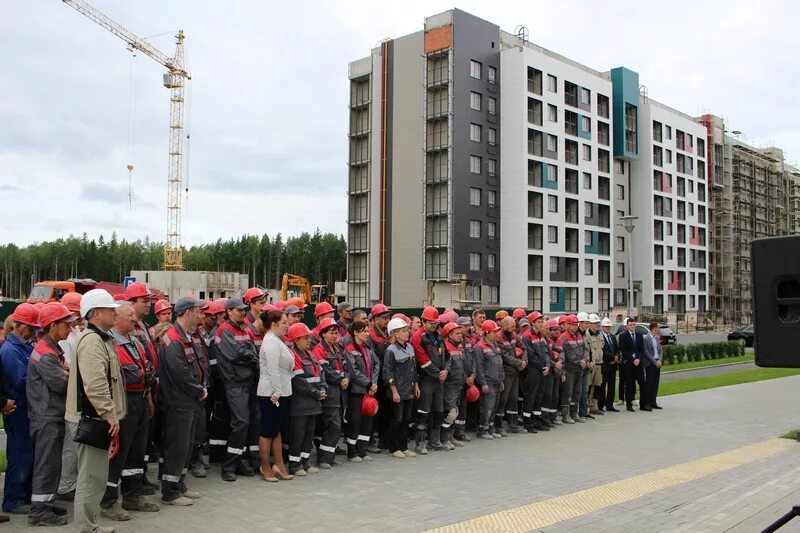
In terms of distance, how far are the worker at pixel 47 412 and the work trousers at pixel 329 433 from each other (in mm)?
3596

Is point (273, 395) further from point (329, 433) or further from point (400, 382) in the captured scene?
point (400, 382)

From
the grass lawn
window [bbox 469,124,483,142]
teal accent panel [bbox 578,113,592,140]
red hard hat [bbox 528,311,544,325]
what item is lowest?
the grass lawn

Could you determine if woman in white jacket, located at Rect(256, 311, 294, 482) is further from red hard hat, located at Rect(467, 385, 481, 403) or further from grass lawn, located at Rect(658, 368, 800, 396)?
grass lawn, located at Rect(658, 368, 800, 396)

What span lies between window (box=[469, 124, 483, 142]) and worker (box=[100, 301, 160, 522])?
165ft

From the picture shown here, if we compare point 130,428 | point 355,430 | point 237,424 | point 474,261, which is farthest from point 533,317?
point 474,261

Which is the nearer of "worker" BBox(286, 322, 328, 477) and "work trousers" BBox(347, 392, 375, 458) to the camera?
"worker" BBox(286, 322, 328, 477)

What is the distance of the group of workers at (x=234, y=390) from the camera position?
6691 mm

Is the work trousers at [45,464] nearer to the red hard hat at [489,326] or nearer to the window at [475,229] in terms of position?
the red hard hat at [489,326]


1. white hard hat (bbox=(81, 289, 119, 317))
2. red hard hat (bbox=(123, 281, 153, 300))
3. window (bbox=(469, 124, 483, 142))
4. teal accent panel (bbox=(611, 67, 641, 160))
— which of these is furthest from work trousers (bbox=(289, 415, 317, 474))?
teal accent panel (bbox=(611, 67, 641, 160))

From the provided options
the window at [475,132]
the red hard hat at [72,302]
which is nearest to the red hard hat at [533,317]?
the red hard hat at [72,302]

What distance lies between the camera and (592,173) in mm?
63656

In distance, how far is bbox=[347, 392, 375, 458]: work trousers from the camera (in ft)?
33.5

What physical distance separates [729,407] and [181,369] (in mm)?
14087

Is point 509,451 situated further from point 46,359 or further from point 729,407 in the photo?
point 729,407
